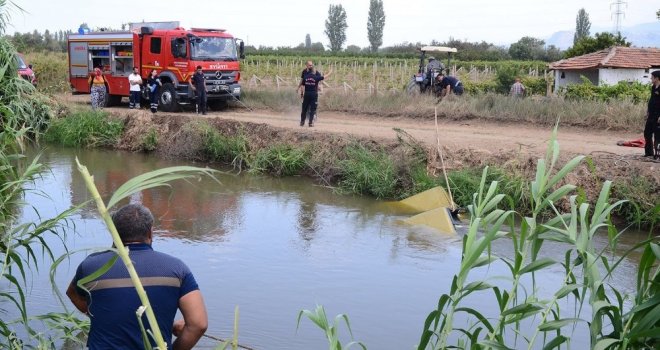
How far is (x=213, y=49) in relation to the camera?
22.8 meters

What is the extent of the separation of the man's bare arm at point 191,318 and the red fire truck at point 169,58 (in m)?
18.8

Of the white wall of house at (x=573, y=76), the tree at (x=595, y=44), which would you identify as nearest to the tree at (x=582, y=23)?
the tree at (x=595, y=44)

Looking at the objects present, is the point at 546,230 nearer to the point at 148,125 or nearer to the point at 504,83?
the point at 148,125

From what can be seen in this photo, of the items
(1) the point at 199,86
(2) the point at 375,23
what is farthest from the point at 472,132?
(2) the point at 375,23

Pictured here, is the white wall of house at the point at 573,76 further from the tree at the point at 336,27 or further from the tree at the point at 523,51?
the tree at the point at 336,27

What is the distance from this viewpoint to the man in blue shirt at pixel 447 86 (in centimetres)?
2247

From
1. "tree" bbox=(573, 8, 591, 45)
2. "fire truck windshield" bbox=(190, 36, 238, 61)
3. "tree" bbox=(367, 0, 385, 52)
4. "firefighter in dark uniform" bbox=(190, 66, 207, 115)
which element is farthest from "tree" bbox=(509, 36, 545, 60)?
"firefighter in dark uniform" bbox=(190, 66, 207, 115)

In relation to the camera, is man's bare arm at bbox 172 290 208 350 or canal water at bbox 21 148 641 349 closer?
man's bare arm at bbox 172 290 208 350

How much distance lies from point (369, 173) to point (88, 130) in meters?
9.15

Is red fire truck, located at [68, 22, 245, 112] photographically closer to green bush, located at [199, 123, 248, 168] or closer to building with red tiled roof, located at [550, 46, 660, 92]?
green bush, located at [199, 123, 248, 168]

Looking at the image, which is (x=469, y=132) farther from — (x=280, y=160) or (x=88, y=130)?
(x=88, y=130)

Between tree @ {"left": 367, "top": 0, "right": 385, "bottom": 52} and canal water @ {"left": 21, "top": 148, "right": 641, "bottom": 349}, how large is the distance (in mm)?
96342

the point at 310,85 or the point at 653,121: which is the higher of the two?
the point at 310,85

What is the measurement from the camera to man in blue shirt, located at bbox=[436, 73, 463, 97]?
73.7ft
